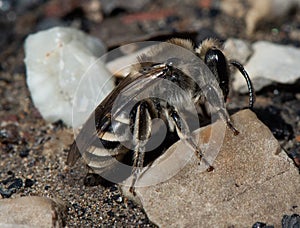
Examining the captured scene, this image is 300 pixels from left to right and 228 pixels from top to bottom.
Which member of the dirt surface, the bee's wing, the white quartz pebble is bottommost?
the dirt surface

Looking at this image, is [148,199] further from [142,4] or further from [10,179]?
[142,4]

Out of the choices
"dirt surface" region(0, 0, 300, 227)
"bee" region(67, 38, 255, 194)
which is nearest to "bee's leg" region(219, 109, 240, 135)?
"bee" region(67, 38, 255, 194)

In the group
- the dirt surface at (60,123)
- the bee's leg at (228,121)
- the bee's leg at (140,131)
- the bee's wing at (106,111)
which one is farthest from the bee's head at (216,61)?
the dirt surface at (60,123)

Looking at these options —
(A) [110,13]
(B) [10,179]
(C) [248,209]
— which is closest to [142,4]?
(A) [110,13]

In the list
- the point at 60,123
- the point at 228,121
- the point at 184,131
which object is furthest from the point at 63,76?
the point at 228,121

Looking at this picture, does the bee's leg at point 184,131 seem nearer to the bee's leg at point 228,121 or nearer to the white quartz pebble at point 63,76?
the bee's leg at point 228,121

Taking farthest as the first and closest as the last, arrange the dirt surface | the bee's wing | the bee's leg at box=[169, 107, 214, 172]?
the dirt surface → the bee's leg at box=[169, 107, 214, 172] → the bee's wing

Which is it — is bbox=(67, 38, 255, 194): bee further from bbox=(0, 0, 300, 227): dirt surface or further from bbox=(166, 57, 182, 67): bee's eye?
bbox=(0, 0, 300, 227): dirt surface
